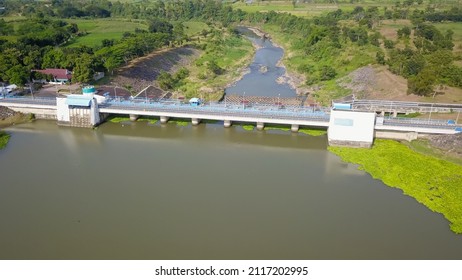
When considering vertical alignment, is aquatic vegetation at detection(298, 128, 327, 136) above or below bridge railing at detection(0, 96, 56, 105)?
below

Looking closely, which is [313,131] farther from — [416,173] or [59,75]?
[59,75]

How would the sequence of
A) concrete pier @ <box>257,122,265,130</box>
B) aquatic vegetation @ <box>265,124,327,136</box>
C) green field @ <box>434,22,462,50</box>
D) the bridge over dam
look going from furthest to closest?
green field @ <box>434,22,462,50</box> < concrete pier @ <box>257,122,265,130</box> < aquatic vegetation @ <box>265,124,327,136</box> < the bridge over dam

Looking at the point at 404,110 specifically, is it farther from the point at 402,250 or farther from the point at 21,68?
the point at 21,68

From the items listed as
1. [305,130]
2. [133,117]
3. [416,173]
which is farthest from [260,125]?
[416,173]

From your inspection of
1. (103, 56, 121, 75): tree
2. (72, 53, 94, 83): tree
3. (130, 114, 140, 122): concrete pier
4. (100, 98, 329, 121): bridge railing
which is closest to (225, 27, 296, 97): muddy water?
(100, 98, 329, 121): bridge railing

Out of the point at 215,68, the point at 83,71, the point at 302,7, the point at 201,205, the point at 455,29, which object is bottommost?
the point at 201,205

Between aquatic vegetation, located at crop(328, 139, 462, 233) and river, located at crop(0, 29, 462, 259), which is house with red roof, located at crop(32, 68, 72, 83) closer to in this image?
river, located at crop(0, 29, 462, 259)
